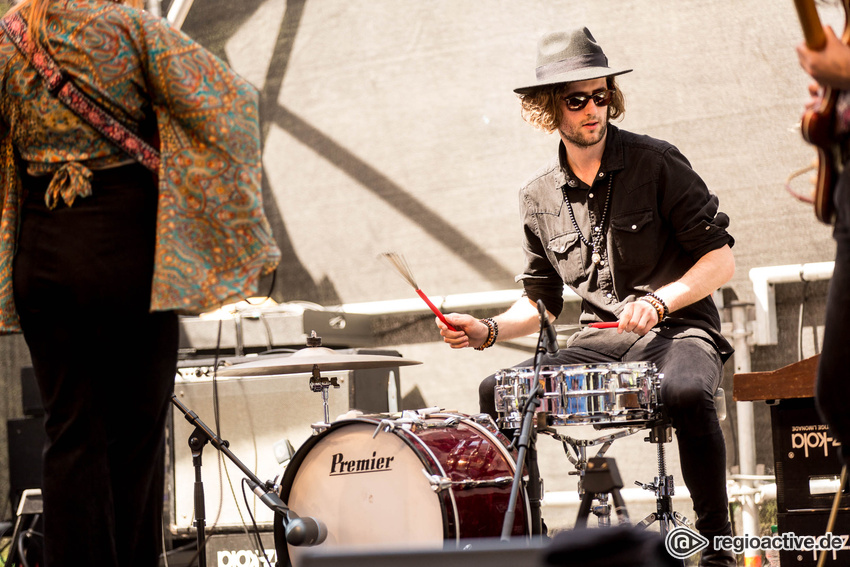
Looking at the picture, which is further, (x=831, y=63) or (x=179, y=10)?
(x=179, y=10)

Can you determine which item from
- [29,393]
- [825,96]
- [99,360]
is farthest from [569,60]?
[29,393]

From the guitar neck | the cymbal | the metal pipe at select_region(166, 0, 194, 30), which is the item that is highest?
the metal pipe at select_region(166, 0, 194, 30)

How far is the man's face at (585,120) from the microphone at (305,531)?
155 cm

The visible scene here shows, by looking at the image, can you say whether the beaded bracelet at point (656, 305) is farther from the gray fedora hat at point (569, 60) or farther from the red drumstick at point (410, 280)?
the gray fedora hat at point (569, 60)

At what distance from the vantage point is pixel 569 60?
11.0ft

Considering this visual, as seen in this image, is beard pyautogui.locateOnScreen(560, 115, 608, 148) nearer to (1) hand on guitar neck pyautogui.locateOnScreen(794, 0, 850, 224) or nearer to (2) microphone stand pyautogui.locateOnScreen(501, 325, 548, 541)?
(2) microphone stand pyautogui.locateOnScreen(501, 325, 548, 541)

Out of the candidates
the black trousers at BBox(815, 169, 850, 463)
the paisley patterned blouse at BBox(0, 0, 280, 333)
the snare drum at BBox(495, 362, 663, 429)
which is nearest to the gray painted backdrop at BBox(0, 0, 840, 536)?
the snare drum at BBox(495, 362, 663, 429)

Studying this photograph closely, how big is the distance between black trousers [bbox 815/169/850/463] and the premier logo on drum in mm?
1474

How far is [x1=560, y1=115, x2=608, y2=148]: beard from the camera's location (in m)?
3.26

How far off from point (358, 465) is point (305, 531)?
0.83 ft

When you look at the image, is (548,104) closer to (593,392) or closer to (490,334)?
(490,334)

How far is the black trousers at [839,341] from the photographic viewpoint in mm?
1591

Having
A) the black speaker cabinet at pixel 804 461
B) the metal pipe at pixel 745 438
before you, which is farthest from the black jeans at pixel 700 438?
the metal pipe at pixel 745 438

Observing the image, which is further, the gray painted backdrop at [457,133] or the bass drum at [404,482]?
the gray painted backdrop at [457,133]
